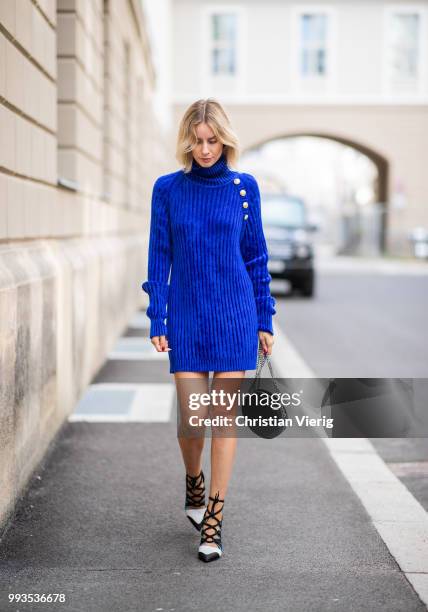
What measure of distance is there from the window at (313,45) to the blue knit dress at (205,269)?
33.2 metres

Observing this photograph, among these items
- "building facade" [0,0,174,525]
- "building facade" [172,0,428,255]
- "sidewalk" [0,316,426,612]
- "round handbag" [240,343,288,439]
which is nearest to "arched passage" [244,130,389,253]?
"building facade" [172,0,428,255]

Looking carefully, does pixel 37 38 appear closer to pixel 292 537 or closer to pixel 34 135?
pixel 34 135

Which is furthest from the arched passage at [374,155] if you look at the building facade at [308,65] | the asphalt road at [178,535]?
the asphalt road at [178,535]

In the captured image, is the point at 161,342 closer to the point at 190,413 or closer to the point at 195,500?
the point at 190,413

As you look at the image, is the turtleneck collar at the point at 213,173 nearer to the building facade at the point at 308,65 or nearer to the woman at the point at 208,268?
the woman at the point at 208,268

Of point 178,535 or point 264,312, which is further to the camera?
point 178,535

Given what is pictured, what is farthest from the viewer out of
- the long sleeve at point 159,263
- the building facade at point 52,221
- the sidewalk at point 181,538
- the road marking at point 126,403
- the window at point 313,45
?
the window at point 313,45

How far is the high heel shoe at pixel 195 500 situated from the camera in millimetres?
4035

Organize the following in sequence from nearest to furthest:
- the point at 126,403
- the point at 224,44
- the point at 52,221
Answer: the point at 52,221 < the point at 126,403 < the point at 224,44

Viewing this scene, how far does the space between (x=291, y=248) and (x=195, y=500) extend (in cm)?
1360

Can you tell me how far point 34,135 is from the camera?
5301 mm

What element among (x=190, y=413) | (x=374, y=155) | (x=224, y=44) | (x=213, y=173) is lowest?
(x=190, y=413)

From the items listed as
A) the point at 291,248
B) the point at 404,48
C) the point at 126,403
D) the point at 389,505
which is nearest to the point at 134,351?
the point at 126,403

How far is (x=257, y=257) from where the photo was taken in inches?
152
